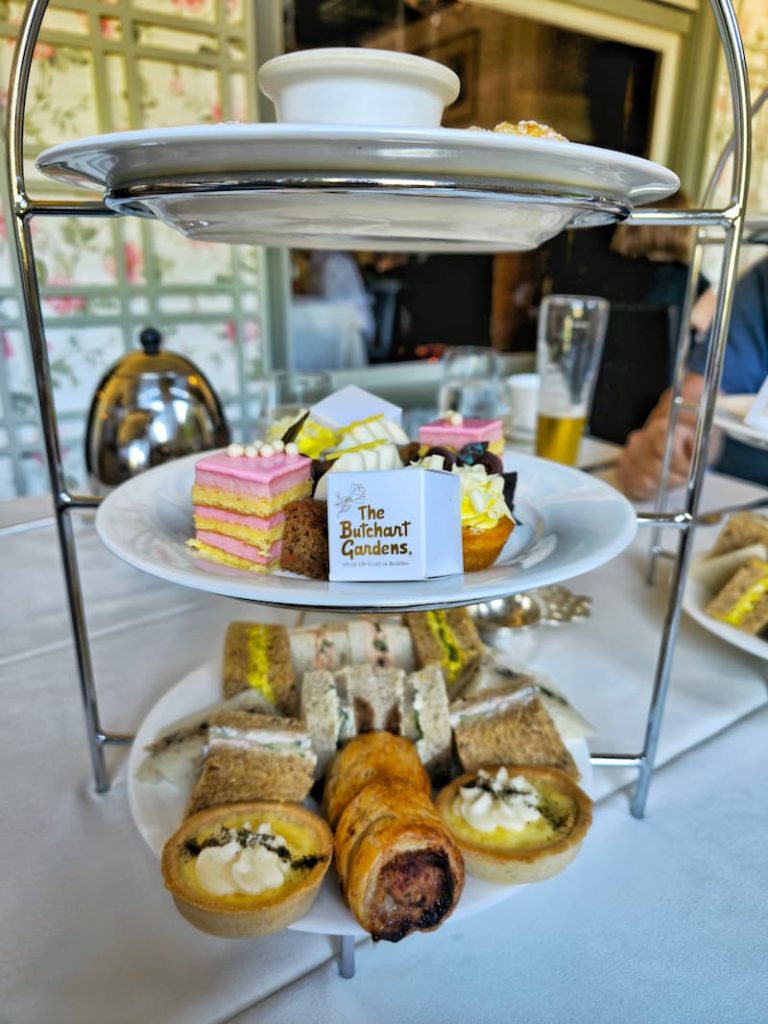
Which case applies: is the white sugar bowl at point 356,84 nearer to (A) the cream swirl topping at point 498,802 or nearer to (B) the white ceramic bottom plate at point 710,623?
(A) the cream swirl topping at point 498,802

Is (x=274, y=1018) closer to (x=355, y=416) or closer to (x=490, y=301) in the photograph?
(x=355, y=416)

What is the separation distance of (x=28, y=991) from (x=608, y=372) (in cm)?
287

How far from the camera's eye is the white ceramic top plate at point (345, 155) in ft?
1.07

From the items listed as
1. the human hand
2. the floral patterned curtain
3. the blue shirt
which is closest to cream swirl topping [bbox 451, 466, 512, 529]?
the human hand

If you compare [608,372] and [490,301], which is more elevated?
[490,301]

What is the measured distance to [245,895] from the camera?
0.44m

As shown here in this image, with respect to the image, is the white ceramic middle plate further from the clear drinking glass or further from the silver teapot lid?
the clear drinking glass

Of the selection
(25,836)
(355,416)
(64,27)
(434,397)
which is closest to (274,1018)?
(25,836)

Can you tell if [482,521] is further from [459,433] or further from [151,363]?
[151,363]

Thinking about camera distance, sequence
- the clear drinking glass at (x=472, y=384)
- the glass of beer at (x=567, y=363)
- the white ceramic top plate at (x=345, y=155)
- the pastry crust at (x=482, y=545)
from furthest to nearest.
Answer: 1. the clear drinking glass at (x=472, y=384)
2. the glass of beer at (x=567, y=363)
3. the pastry crust at (x=482, y=545)
4. the white ceramic top plate at (x=345, y=155)

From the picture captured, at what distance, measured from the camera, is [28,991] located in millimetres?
466

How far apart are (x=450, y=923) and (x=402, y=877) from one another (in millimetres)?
119

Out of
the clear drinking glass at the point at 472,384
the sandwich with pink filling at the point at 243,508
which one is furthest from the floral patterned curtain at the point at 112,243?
the sandwich with pink filling at the point at 243,508

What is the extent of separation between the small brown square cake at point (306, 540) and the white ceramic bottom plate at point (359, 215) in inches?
7.8
